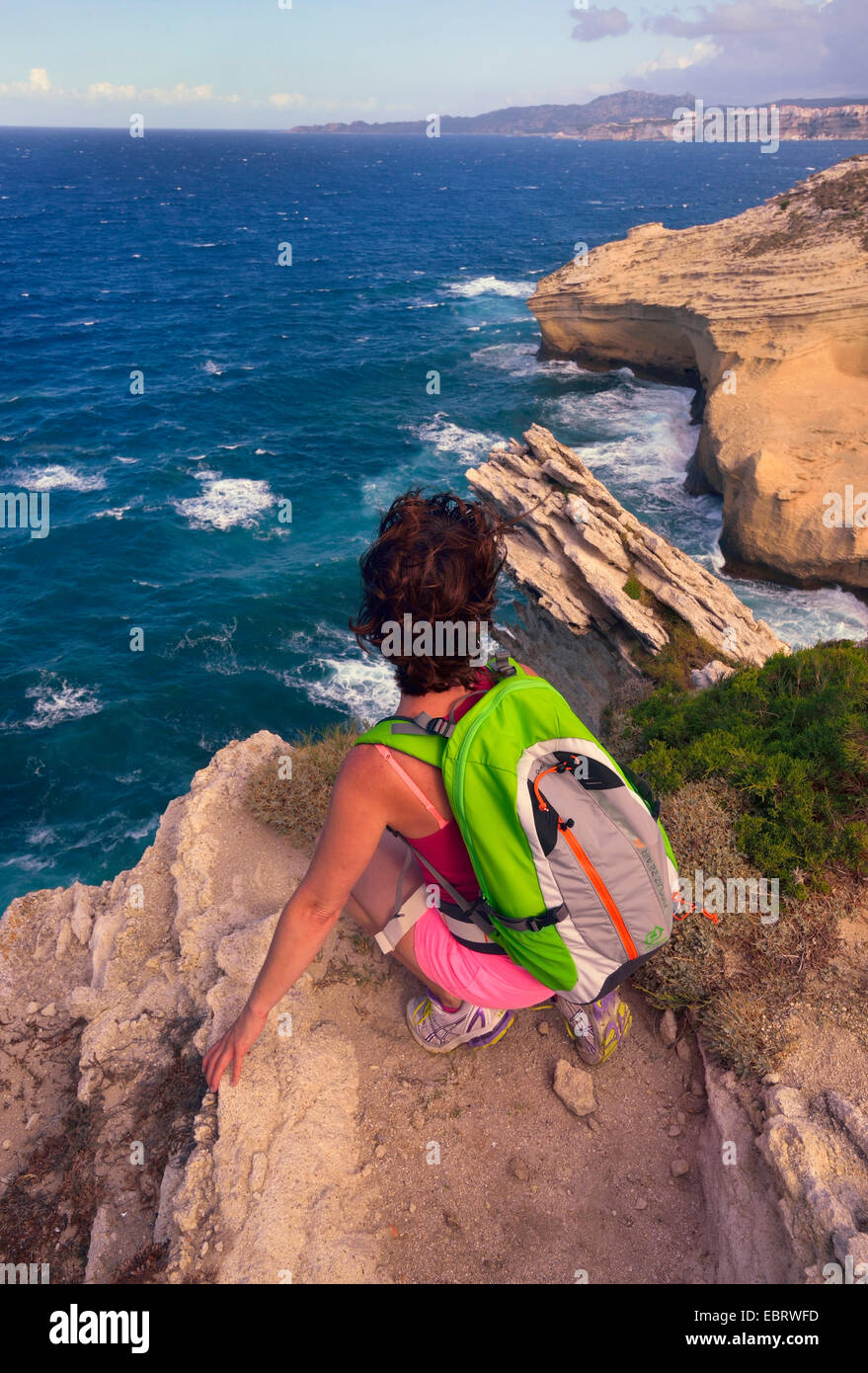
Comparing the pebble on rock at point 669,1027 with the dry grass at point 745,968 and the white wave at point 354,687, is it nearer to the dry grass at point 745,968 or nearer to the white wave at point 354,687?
the dry grass at point 745,968

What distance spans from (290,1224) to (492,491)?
50.9 feet

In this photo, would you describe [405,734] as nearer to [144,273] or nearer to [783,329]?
[783,329]

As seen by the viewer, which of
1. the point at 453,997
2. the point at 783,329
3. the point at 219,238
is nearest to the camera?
the point at 453,997

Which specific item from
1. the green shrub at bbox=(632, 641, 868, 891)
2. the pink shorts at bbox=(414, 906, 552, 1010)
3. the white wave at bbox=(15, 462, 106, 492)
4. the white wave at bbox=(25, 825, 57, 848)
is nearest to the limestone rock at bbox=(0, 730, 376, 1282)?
the pink shorts at bbox=(414, 906, 552, 1010)

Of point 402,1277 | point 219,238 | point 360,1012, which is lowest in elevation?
point 402,1277

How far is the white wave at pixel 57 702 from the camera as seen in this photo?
19.5 meters

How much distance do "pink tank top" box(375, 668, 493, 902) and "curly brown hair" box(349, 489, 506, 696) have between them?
0.64 ft

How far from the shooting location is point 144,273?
64.6 m

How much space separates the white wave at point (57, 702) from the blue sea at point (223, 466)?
2.9 inches

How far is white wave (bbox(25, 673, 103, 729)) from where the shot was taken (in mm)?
19484

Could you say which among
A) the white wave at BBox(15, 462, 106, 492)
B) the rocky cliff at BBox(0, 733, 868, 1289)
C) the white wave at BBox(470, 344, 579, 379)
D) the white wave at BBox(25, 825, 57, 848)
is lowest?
the white wave at BBox(25, 825, 57, 848)

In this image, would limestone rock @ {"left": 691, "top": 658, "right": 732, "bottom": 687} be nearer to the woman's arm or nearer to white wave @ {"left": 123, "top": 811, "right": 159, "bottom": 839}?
the woman's arm

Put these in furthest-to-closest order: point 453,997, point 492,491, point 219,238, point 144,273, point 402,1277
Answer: point 219,238
point 144,273
point 492,491
point 453,997
point 402,1277

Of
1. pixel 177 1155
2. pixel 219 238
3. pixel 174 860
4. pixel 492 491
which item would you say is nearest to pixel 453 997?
pixel 177 1155
